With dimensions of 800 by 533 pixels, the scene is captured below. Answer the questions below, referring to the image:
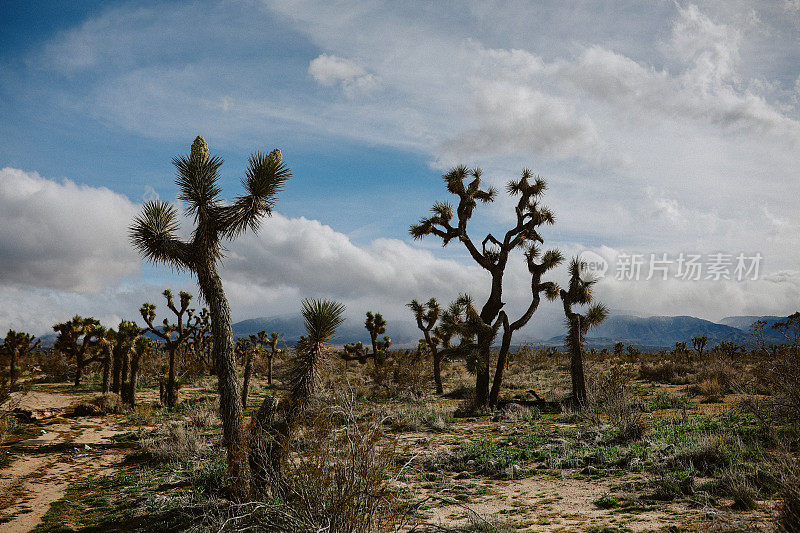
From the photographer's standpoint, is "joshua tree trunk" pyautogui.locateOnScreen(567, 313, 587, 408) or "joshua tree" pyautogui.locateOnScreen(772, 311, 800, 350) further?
"joshua tree trunk" pyautogui.locateOnScreen(567, 313, 587, 408)

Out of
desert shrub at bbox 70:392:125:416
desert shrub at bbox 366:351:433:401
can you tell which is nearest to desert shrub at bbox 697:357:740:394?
desert shrub at bbox 366:351:433:401

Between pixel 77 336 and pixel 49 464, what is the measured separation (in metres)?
19.0

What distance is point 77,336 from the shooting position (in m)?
28.2

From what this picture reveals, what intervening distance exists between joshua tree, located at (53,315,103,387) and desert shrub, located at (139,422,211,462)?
17140mm

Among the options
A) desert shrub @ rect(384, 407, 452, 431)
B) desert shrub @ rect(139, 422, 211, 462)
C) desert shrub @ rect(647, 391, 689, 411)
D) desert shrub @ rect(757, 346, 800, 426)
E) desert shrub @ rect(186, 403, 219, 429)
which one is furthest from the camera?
desert shrub @ rect(647, 391, 689, 411)

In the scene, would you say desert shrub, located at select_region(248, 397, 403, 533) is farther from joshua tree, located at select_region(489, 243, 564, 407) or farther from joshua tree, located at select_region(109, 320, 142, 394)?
joshua tree, located at select_region(109, 320, 142, 394)

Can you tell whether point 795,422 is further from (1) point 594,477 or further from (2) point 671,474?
(1) point 594,477

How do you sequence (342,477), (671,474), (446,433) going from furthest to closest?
(446,433), (671,474), (342,477)

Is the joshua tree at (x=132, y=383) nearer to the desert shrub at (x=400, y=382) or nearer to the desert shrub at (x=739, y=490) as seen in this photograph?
A: the desert shrub at (x=400, y=382)

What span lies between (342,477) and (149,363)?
3394 centimetres

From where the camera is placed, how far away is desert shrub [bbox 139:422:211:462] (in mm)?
12453

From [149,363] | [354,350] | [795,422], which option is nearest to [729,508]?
[795,422]

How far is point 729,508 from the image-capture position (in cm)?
673

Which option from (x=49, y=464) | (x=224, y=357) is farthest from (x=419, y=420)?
(x=49, y=464)
